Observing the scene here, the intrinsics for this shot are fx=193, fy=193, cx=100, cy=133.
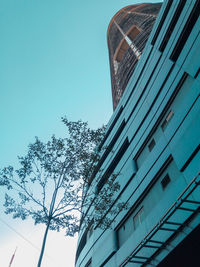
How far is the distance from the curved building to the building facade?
21.7 metres

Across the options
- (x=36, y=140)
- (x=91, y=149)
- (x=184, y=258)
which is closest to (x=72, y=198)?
(x=91, y=149)

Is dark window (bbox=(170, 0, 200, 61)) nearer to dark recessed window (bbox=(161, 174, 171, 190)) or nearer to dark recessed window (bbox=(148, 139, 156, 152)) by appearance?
dark recessed window (bbox=(148, 139, 156, 152))

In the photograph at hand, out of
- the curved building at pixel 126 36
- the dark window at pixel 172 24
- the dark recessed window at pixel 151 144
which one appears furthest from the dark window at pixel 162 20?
the curved building at pixel 126 36

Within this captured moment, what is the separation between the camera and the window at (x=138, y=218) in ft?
38.4

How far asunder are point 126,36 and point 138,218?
5329 centimetres

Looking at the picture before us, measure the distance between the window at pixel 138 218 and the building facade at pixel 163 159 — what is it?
58 millimetres

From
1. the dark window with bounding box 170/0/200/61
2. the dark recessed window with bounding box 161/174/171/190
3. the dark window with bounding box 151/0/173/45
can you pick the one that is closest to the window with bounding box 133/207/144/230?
the dark recessed window with bounding box 161/174/171/190

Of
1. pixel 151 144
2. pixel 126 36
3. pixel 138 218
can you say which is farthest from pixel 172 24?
pixel 126 36

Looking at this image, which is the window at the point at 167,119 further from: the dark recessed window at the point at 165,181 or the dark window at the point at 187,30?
the dark window at the point at 187,30

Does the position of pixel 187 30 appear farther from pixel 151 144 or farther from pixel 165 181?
pixel 165 181

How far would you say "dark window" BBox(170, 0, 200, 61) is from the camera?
11.6 m

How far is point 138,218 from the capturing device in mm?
12055

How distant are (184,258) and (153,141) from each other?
6.96 metres

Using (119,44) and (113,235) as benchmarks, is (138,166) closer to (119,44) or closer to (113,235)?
(113,235)
